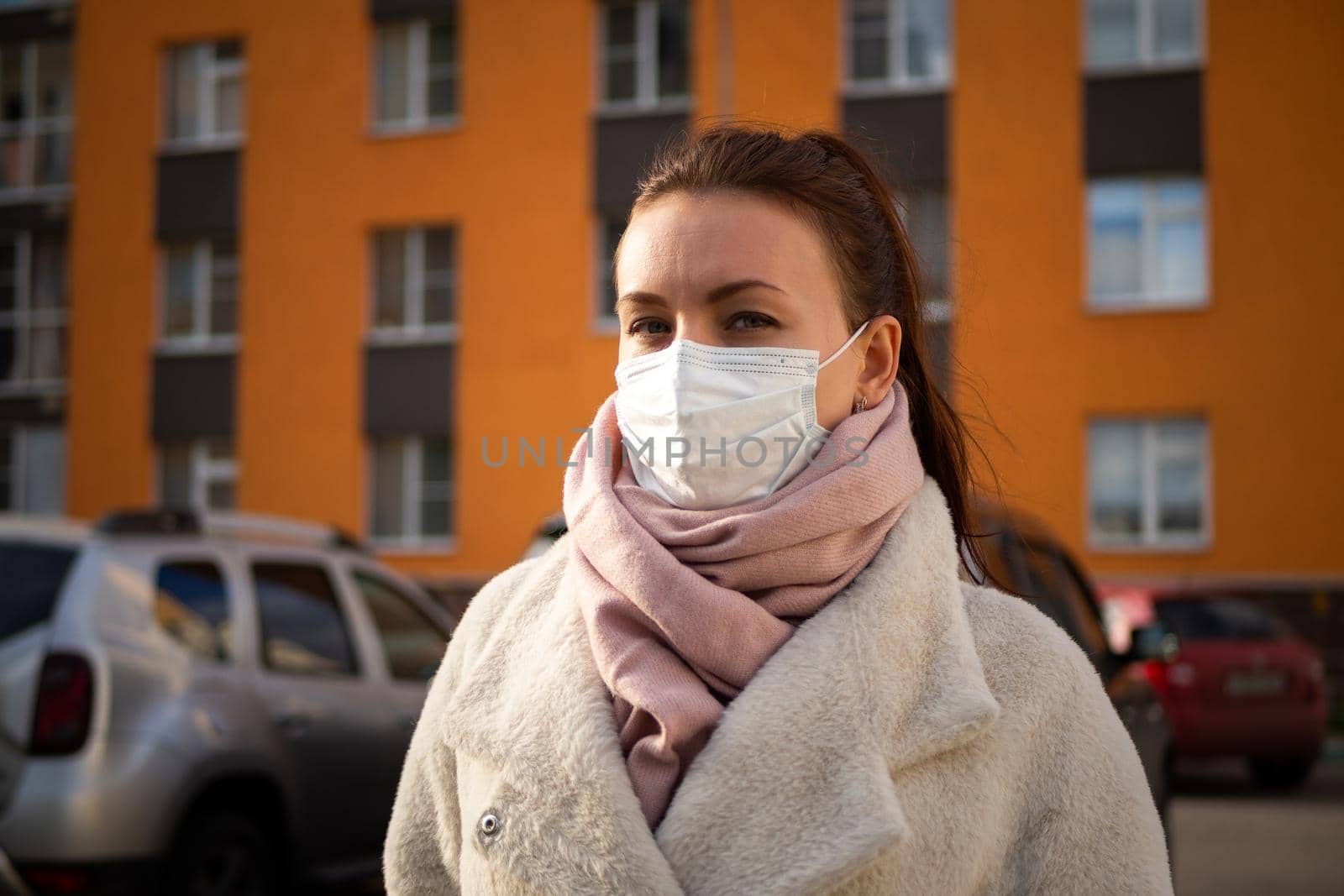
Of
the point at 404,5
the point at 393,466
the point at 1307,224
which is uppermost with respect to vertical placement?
the point at 404,5

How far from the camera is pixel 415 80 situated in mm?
23031

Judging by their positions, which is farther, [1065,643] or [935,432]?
[935,432]

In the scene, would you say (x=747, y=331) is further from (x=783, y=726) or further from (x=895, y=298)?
(x=783, y=726)

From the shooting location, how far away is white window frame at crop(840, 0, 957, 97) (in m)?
21.0

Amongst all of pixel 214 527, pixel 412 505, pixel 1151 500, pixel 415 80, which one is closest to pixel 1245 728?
pixel 1151 500

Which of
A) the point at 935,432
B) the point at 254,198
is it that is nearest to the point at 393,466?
the point at 254,198

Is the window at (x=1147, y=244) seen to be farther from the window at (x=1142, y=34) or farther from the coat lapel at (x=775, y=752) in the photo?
the coat lapel at (x=775, y=752)

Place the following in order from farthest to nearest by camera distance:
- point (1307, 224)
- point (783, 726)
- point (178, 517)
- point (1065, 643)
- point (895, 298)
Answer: point (1307, 224) < point (178, 517) < point (895, 298) < point (1065, 643) < point (783, 726)

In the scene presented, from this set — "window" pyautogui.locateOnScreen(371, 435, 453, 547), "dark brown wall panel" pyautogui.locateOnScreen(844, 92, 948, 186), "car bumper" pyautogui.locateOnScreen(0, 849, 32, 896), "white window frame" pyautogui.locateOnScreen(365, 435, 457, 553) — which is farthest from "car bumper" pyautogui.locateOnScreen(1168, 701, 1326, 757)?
"window" pyautogui.locateOnScreen(371, 435, 453, 547)

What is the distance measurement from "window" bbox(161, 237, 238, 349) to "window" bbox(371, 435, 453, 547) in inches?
131

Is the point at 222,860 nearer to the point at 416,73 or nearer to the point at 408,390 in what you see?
the point at 408,390

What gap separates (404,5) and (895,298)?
21664 millimetres

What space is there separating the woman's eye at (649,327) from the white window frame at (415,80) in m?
21.2

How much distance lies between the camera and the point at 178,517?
647 centimetres
